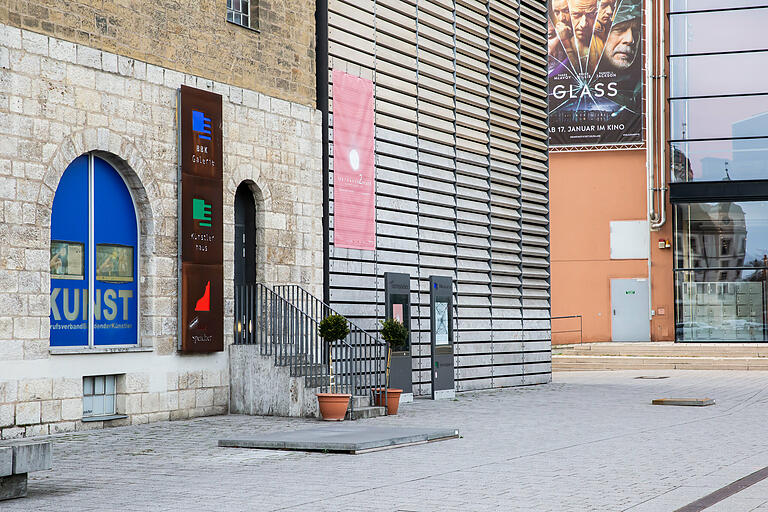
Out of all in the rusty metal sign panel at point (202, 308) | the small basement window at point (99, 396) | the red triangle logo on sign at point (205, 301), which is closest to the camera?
the small basement window at point (99, 396)

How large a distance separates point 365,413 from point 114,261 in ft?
12.9

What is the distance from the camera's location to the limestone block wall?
472 inches

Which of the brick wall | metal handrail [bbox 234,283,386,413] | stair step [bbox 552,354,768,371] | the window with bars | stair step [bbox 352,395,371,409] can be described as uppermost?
the window with bars

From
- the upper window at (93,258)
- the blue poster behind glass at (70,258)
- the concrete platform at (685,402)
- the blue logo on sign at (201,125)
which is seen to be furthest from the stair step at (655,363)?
the blue poster behind glass at (70,258)

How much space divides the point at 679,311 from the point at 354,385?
2361 cm

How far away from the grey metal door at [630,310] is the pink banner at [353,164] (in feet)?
71.6

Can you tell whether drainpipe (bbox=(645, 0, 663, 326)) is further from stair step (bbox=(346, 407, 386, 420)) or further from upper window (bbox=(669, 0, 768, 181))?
stair step (bbox=(346, 407, 386, 420))

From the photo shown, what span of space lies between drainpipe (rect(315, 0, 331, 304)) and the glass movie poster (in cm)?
2212

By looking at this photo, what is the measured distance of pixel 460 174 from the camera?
20.6 m

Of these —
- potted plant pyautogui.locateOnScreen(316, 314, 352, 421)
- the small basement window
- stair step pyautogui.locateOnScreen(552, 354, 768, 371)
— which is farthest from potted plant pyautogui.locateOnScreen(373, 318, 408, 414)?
stair step pyautogui.locateOnScreen(552, 354, 768, 371)

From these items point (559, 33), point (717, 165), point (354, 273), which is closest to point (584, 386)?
point (354, 273)

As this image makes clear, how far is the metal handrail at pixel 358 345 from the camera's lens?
15344 millimetres

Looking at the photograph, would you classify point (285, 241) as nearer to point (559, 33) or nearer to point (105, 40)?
point (105, 40)

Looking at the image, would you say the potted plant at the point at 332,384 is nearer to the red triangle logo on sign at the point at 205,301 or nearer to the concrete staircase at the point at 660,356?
the red triangle logo on sign at the point at 205,301
